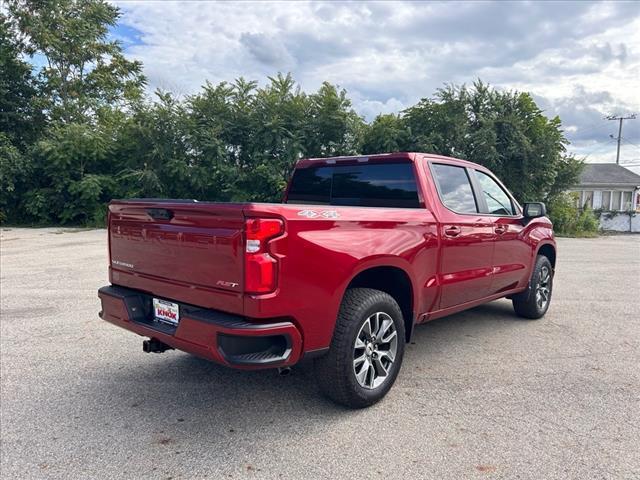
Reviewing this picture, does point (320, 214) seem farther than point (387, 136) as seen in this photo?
No

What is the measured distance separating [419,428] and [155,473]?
5.49ft

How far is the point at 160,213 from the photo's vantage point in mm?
3135

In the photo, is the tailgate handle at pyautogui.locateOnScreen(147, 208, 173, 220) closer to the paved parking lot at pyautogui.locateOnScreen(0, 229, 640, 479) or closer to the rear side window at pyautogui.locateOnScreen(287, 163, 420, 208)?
the paved parking lot at pyautogui.locateOnScreen(0, 229, 640, 479)

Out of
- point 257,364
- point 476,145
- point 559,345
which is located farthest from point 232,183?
point 257,364

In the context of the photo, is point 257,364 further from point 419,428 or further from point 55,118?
point 55,118

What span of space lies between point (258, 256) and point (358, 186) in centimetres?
204

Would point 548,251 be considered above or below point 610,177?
below

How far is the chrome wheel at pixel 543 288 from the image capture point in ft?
18.9

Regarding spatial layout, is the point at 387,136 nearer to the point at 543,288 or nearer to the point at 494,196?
the point at 543,288

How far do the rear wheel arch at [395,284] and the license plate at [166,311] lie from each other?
1.28 meters

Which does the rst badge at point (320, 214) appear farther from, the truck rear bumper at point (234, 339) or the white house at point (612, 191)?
the white house at point (612, 191)

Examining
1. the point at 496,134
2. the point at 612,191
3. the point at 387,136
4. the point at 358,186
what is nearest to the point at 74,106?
the point at 387,136

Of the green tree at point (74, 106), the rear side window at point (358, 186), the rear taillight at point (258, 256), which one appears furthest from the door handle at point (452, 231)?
the green tree at point (74, 106)

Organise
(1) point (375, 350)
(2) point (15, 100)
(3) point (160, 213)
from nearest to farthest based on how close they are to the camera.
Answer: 1. (3) point (160, 213)
2. (1) point (375, 350)
3. (2) point (15, 100)
